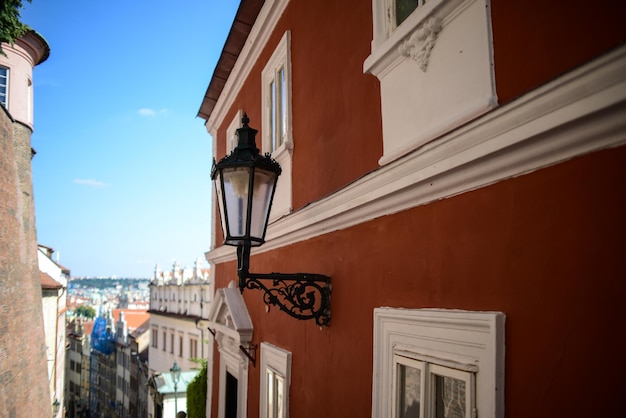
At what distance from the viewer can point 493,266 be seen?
2.46 m

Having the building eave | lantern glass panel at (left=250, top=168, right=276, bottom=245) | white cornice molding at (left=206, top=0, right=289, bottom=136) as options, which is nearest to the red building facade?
lantern glass panel at (left=250, top=168, right=276, bottom=245)

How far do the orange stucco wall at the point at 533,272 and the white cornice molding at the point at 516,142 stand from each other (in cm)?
6

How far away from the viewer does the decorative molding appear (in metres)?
2.90

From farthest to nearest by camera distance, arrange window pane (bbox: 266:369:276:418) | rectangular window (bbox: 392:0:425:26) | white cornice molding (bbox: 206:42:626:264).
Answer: window pane (bbox: 266:369:276:418), rectangular window (bbox: 392:0:425:26), white cornice molding (bbox: 206:42:626:264)

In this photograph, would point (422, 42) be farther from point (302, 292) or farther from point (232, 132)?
point (232, 132)

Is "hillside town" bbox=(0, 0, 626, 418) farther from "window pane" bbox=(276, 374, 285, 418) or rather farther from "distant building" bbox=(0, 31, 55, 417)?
"distant building" bbox=(0, 31, 55, 417)

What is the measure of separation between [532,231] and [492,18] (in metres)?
1.06

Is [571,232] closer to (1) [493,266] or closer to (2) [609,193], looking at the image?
(2) [609,193]

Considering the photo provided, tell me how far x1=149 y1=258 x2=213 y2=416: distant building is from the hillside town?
24543 mm

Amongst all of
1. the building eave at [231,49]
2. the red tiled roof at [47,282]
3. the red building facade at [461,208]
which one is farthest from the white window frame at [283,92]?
the red tiled roof at [47,282]

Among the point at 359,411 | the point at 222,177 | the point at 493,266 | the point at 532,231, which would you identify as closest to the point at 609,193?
the point at 532,231

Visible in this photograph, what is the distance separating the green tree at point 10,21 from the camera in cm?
1231

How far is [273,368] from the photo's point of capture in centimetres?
572

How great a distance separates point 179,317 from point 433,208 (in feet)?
105
